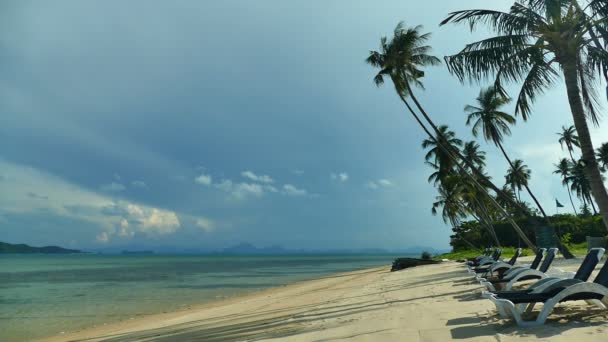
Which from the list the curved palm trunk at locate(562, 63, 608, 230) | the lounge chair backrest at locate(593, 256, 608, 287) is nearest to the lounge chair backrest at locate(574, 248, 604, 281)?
the lounge chair backrest at locate(593, 256, 608, 287)

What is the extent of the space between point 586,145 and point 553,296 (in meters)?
5.68

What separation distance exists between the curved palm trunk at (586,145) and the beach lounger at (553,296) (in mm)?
4559

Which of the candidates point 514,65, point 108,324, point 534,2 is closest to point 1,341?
point 108,324

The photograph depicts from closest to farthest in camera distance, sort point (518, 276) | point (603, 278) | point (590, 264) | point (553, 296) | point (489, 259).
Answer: point (553, 296) → point (603, 278) → point (590, 264) → point (518, 276) → point (489, 259)

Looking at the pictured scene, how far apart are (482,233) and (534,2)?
42.7 metres

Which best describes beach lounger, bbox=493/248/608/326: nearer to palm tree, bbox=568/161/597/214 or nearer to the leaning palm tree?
the leaning palm tree

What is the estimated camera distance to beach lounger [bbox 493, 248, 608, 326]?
4.96m

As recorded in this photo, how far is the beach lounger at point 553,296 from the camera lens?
4.96 metres

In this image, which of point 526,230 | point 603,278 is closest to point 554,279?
point 603,278

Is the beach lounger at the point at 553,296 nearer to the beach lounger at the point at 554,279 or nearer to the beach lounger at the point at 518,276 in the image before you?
the beach lounger at the point at 554,279

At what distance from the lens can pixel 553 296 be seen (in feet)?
16.5

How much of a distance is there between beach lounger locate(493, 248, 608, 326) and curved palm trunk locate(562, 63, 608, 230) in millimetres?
4559

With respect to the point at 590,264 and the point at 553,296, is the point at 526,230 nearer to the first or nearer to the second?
the point at 590,264

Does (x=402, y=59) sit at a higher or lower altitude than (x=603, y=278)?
higher
